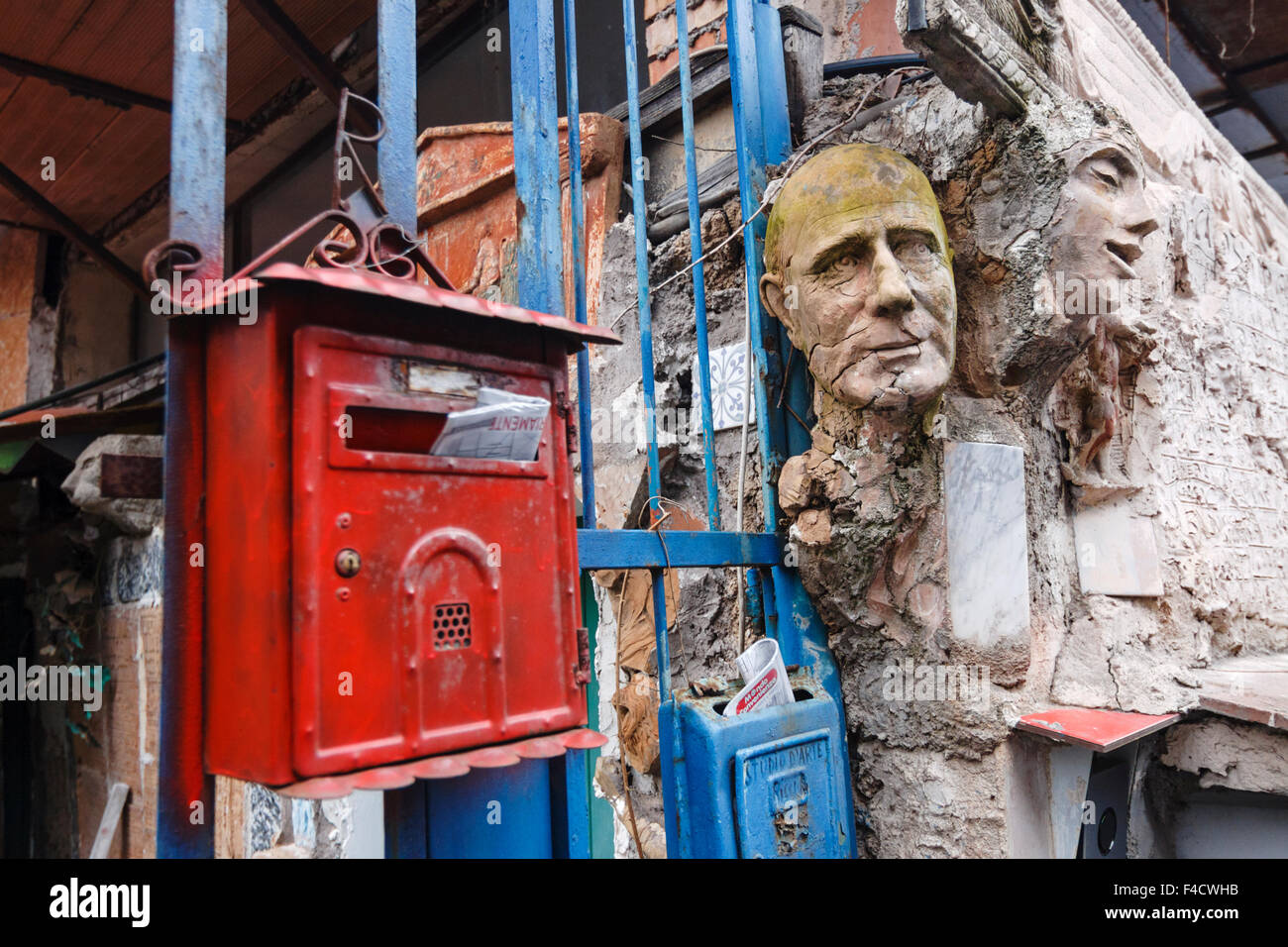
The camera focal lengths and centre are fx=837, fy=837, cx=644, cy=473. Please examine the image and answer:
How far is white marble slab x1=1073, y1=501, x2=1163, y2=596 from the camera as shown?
7.10 ft

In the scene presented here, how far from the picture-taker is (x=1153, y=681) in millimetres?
2008

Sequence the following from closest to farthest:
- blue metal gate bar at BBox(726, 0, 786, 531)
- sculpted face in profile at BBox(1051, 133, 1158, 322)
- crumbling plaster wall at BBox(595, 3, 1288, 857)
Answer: sculpted face in profile at BBox(1051, 133, 1158, 322)
crumbling plaster wall at BBox(595, 3, 1288, 857)
blue metal gate bar at BBox(726, 0, 786, 531)

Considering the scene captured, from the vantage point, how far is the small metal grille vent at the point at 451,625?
1.15 metres

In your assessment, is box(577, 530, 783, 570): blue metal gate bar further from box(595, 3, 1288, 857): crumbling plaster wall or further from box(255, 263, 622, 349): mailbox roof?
box(255, 263, 622, 349): mailbox roof

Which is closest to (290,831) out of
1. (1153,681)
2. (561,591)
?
(561,591)

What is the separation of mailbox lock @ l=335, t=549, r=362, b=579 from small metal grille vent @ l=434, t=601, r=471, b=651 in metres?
0.13

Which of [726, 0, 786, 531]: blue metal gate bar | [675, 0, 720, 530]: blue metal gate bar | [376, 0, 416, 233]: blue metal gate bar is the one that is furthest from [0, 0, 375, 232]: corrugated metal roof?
[376, 0, 416, 233]: blue metal gate bar

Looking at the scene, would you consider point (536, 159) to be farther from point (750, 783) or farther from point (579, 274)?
point (750, 783)

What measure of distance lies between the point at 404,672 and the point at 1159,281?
2287mm

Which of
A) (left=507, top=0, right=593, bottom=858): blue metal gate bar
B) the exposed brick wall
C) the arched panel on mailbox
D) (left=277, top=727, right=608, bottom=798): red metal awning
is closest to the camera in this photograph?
(left=277, top=727, right=608, bottom=798): red metal awning

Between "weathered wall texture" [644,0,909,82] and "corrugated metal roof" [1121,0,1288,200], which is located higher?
"corrugated metal roof" [1121,0,1288,200]

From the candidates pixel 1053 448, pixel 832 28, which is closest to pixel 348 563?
pixel 1053 448

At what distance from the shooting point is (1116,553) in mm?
2207

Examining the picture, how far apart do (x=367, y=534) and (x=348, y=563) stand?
5cm
